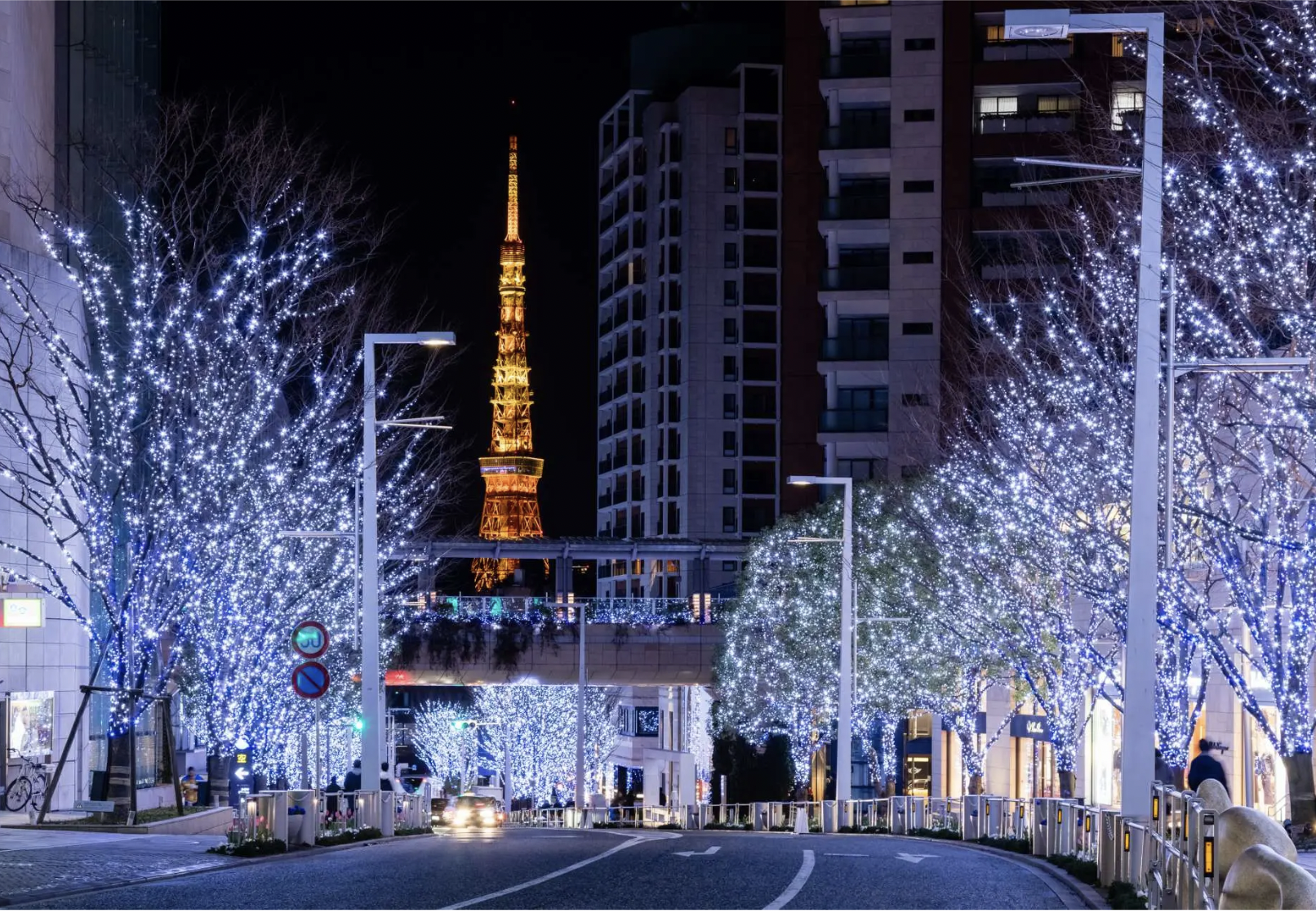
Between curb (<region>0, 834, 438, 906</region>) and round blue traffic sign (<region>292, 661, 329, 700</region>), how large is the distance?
1.77 metres

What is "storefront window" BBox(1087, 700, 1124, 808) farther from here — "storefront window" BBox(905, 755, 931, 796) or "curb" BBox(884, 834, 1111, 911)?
"storefront window" BBox(905, 755, 931, 796)

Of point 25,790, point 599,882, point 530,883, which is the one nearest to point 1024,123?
point 25,790

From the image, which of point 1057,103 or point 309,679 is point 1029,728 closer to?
point 309,679

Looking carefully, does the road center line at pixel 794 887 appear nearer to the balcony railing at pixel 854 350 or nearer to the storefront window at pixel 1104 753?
the storefront window at pixel 1104 753

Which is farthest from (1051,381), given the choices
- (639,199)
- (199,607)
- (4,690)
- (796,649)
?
(639,199)

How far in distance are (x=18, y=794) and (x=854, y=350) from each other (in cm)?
4255

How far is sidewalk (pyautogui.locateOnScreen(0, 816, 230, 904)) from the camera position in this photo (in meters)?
14.4

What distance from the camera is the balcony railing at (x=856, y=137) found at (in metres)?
65.9

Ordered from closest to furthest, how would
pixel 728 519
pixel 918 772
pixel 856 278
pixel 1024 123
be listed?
pixel 918 772 → pixel 1024 123 → pixel 856 278 → pixel 728 519

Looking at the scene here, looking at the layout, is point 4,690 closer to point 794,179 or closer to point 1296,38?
point 1296,38

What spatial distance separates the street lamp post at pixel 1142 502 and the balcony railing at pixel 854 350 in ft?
168

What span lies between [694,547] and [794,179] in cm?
1835

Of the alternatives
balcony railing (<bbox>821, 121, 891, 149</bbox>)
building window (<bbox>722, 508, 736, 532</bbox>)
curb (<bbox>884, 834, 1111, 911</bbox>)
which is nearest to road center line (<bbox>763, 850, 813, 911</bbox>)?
curb (<bbox>884, 834, 1111, 911</bbox>)

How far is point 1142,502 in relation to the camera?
13375 mm
